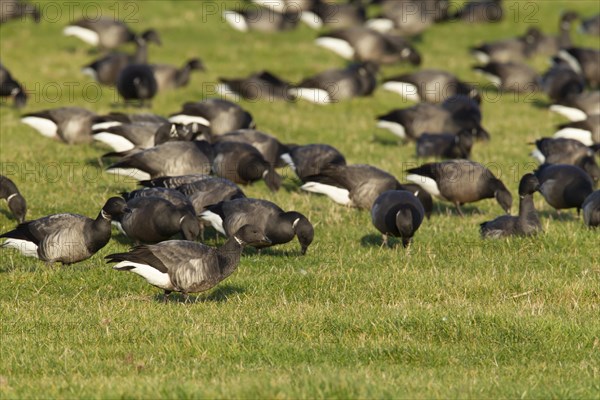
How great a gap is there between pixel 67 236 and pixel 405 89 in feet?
65.4

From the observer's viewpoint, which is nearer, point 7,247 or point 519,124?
point 7,247

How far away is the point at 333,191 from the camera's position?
758 inches

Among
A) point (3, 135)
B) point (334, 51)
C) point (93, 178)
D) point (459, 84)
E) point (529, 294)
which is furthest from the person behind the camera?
point (334, 51)

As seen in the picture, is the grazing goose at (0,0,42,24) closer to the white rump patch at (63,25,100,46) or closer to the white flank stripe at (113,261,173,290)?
the white rump patch at (63,25,100,46)

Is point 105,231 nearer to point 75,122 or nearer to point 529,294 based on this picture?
point 529,294

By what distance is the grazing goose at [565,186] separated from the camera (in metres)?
18.3

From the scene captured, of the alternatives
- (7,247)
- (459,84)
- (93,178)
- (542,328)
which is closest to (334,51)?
(459,84)

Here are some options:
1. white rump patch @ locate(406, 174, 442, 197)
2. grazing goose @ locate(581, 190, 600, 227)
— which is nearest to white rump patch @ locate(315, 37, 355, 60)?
white rump patch @ locate(406, 174, 442, 197)

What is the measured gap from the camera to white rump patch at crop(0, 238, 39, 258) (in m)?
14.3

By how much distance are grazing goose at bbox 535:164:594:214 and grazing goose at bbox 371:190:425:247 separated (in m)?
3.37

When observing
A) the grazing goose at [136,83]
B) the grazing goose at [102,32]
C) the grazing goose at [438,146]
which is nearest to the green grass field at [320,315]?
the grazing goose at [438,146]

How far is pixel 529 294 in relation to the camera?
13.1 metres

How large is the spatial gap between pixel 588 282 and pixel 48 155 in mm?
13340

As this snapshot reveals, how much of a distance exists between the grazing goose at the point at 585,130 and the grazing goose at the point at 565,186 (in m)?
6.94
